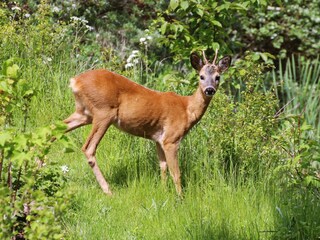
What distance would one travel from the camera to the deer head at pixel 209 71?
650 centimetres

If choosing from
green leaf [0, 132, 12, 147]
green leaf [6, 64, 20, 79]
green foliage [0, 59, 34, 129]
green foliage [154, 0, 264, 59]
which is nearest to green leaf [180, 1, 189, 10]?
green foliage [154, 0, 264, 59]

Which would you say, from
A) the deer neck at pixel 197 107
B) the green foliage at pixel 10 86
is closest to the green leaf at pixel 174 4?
the deer neck at pixel 197 107

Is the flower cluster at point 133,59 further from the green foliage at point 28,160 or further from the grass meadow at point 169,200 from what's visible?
the green foliage at point 28,160

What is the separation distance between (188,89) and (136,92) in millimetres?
1296

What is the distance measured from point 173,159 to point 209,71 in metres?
0.81

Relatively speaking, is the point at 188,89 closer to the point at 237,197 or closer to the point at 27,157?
the point at 237,197

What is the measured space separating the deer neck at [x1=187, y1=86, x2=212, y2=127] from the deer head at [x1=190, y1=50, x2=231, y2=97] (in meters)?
0.12

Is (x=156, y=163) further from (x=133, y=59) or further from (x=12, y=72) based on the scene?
(x=12, y=72)

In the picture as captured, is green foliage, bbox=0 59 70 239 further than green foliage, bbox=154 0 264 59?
No

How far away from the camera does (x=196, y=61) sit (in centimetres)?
674

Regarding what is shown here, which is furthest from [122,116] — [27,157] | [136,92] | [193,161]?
[27,157]

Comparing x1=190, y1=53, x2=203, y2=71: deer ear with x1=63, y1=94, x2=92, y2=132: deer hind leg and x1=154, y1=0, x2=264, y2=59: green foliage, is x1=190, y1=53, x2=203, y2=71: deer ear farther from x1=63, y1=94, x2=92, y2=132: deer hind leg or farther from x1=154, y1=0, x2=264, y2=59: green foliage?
x1=63, y1=94, x2=92, y2=132: deer hind leg

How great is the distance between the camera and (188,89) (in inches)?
306

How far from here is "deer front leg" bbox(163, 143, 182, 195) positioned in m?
6.34
